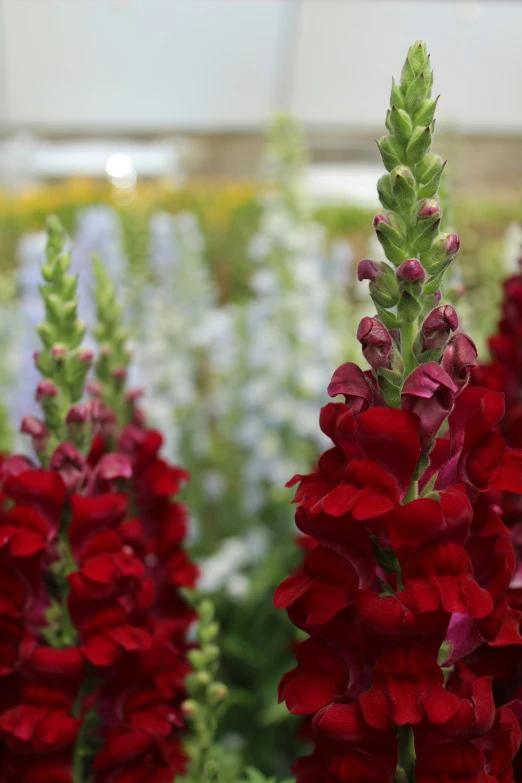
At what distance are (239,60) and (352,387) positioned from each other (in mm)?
13382

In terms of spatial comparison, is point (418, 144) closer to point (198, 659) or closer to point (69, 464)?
point (69, 464)

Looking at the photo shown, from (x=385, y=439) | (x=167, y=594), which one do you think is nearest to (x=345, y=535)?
(x=385, y=439)

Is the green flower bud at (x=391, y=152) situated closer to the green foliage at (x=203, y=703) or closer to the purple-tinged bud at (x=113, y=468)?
the purple-tinged bud at (x=113, y=468)

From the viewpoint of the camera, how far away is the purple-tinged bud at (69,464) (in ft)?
3.28

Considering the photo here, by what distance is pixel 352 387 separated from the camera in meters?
0.77

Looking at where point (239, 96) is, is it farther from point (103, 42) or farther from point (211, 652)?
point (211, 652)

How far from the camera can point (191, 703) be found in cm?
103

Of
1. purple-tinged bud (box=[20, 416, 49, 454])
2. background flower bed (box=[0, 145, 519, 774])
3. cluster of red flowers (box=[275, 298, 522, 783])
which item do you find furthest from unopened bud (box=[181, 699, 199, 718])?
background flower bed (box=[0, 145, 519, 774])

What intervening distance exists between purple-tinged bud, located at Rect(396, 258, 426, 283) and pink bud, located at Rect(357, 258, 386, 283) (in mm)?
28

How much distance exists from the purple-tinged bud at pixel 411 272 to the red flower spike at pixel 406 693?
0.31 meters

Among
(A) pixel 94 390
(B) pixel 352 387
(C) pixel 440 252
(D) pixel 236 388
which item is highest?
(C) pixel 440 252

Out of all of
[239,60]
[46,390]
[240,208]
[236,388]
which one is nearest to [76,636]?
[46,390]

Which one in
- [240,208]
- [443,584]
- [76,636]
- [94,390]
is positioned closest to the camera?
[443,584]

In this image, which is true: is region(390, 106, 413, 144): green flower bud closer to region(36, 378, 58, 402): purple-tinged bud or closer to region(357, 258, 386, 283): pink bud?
region(357, 258, 386, 283): pink bud
